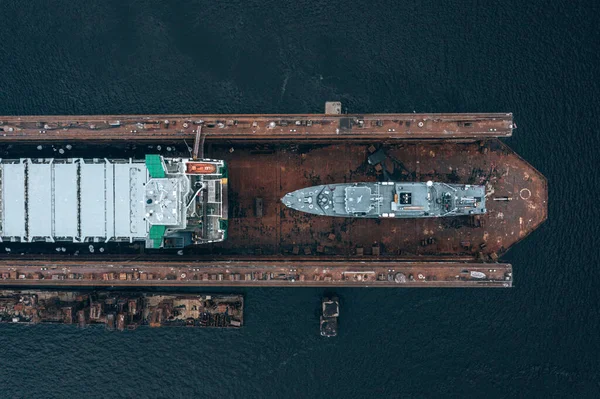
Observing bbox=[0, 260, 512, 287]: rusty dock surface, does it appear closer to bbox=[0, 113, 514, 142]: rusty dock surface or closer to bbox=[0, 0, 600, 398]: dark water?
bbox=[0, 0, 600, 398]: dark water

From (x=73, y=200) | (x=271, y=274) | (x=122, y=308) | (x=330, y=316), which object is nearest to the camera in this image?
(x=271, y=274)

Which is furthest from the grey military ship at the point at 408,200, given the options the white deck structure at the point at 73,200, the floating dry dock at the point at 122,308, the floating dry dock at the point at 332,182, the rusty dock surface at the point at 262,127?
the white deck structure at the point at 73,200

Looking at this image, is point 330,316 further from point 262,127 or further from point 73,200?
point 73,200

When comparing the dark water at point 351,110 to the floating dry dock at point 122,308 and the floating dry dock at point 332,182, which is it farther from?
the floating dry dock at point 332,182

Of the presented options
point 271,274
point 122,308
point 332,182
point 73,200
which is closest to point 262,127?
point 332,182

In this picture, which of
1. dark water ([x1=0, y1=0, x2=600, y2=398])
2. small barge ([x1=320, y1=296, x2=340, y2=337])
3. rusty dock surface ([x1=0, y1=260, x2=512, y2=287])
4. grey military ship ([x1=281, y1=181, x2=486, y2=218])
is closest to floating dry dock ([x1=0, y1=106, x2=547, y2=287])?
rusty dock surface ([x1=0, y1=260, x2=512, y2=287])

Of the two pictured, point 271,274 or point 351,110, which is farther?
point 351,110
